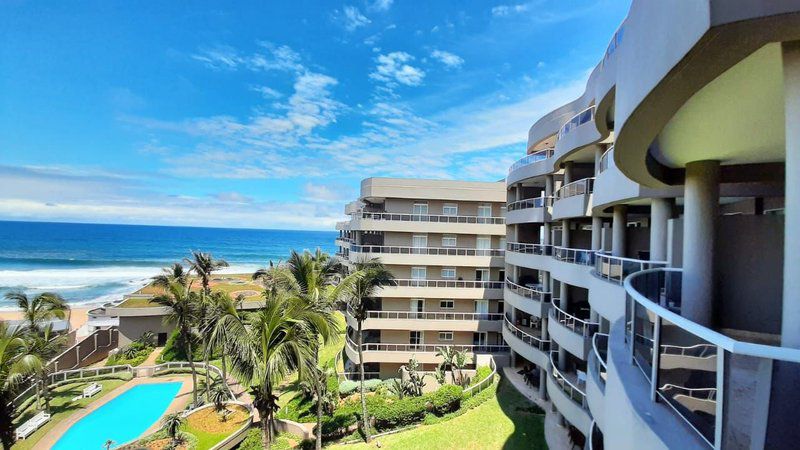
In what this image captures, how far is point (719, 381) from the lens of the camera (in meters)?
A: 2.65

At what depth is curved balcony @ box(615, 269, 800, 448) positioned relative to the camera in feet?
8.68

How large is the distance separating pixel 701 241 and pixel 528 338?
48.7ft

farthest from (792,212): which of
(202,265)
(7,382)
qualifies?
(202,265)

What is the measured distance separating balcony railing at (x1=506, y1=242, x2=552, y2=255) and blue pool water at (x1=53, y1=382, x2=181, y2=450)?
22.6 meters

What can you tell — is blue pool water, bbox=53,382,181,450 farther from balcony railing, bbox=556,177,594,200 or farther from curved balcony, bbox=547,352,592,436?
balcony railing, bbox=556,177,594,200

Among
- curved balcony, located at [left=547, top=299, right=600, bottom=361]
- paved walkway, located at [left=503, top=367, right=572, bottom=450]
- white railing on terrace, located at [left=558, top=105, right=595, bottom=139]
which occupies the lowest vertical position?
paved walkway, located at [left=503, top=367, right=572, bottom=450]

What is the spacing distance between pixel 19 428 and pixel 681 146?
94.3 ft

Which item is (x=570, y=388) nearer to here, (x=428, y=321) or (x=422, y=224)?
(x=428, y=321)

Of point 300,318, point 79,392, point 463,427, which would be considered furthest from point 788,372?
point 79,392

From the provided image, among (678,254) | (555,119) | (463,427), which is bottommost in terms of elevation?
(463,427)

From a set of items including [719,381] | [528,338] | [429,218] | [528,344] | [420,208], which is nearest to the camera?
[719,381]

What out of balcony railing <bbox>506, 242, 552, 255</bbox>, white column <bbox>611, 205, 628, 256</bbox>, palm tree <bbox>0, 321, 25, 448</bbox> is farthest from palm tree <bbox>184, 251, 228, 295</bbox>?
white column <bbox>611, 205, 628, 256</bbox>

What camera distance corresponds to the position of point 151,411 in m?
22.2

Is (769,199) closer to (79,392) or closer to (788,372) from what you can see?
(788,372)
